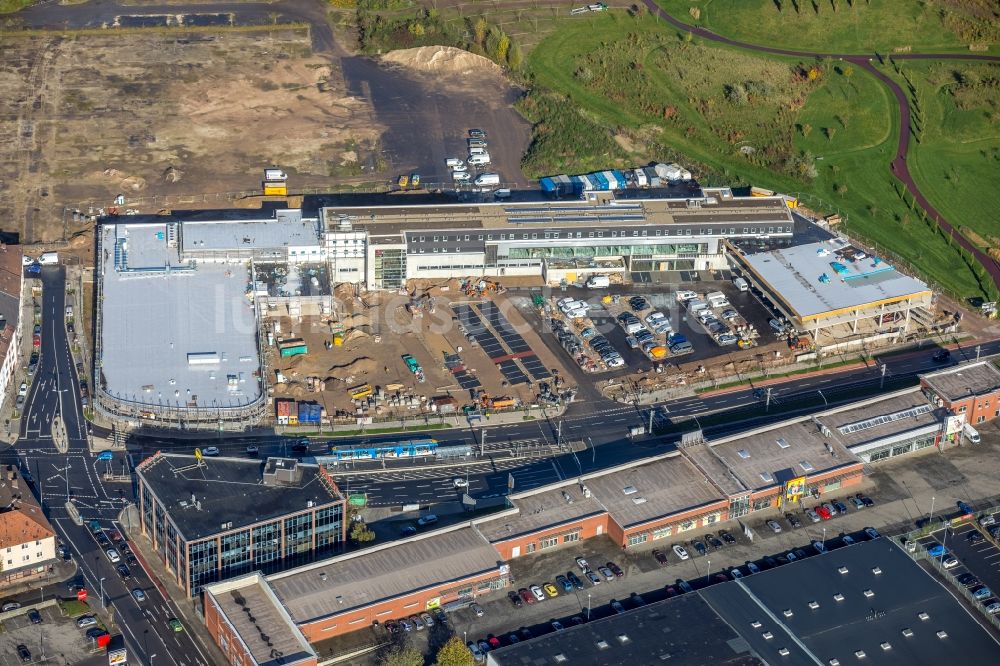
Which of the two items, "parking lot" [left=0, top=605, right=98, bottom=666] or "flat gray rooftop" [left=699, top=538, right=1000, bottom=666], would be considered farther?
"flat gray rooftop" [left=699, top=538, right=1000, bottom=666]

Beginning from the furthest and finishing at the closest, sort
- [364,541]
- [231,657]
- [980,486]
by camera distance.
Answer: [980,486], [364,541], [231,657]

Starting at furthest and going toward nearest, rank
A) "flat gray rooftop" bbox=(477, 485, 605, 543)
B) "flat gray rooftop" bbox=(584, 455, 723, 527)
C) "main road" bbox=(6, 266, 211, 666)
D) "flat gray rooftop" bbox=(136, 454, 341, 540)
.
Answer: "flat gray rooftop" bbox=(584, 455, 723, 527) < "flat gray rooftop" bbox=(477, 485, 605, 543) < "flat gray rooftop" bbox=(136, 454, 341, 540) < "main road" bbox=(6, 266, 211, 666)

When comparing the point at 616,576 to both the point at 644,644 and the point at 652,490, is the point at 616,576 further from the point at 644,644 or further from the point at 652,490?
the point at 644,644

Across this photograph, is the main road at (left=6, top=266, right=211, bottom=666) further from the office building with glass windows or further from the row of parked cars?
the row of parked cars

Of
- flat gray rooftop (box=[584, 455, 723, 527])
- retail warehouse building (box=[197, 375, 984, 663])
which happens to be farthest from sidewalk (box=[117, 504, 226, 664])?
flat gray rooftop (box=[584, 455, 723, 527])

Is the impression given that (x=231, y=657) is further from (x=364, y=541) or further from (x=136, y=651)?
(x=364, y=541)

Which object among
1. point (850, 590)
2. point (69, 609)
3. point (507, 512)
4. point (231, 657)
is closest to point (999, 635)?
point (850, 590)

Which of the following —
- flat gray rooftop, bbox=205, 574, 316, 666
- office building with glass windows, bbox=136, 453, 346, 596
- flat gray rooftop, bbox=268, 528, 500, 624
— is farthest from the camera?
office building with glass windows, bbox=136, 453, 346, 596
